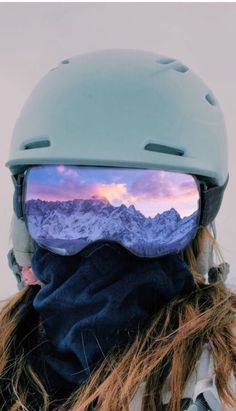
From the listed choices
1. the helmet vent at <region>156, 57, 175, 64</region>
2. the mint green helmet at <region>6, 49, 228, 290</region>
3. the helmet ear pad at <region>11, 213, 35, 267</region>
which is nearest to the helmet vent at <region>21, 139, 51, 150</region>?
the mint green helmet at <region>6, 49, 228, 290</region>

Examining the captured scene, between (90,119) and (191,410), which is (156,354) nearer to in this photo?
(191,410)

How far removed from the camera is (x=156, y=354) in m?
0.88

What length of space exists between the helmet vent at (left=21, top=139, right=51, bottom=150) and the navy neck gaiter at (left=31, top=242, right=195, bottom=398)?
0.22m

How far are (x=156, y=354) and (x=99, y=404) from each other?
118 mm

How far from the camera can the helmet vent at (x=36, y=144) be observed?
103cm

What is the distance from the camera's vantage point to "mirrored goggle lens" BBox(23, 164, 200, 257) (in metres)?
0.95

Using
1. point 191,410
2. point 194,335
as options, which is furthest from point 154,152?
point 191,410

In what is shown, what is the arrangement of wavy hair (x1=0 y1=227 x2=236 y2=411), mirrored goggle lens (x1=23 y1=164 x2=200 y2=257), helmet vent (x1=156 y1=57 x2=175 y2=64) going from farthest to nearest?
helmet vent (x1=156 y1=57 x2=175 y2=64) < mirrored goggle lens (x1=23 y1=164 x2=200 y2=257) < wavy hair (x1=0 y1=227 x2=236 y2=411)

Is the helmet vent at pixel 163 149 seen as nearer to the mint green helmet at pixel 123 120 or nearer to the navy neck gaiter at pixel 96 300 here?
the mint green helmet at pixel 123 120

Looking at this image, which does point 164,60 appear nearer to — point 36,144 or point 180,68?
point 180,68

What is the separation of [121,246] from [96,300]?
103mm

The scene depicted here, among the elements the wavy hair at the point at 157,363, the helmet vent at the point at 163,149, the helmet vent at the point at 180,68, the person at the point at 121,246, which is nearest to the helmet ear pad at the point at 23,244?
the person at the point at 121,246

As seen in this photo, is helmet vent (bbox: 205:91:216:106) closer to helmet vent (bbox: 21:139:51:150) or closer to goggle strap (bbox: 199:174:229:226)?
goggle strap (bbox: 199:174:229:226)

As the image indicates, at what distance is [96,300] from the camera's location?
35.4 inches
